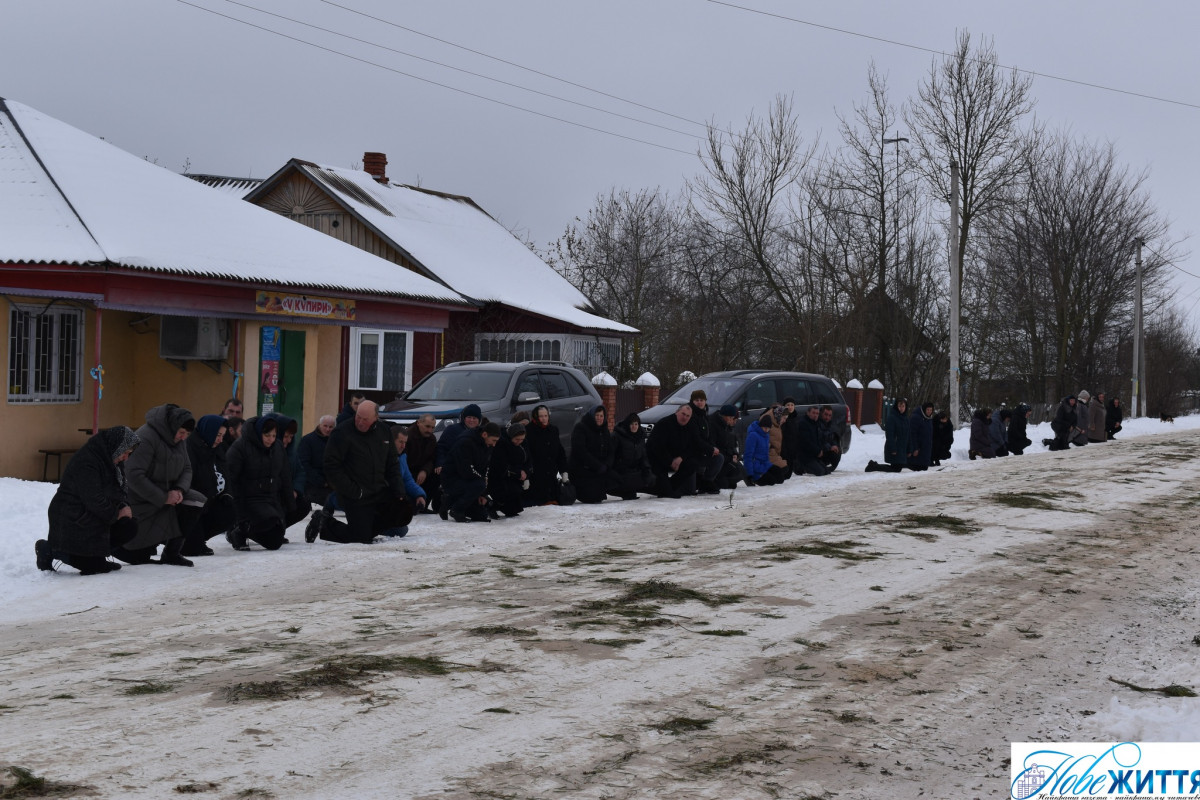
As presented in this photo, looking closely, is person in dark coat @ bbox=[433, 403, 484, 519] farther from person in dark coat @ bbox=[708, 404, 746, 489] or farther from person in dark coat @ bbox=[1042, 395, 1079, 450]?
person in dark coat @ bbox=[1042, 395, 1079, 450]

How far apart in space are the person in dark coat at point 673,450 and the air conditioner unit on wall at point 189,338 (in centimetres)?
726

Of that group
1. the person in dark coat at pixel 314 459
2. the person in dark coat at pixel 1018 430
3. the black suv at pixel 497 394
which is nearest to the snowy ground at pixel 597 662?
the person in dark coat at pixel 314 459

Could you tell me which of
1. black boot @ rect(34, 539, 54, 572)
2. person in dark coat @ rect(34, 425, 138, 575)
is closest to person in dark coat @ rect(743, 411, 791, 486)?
person in dark coat @ rect(34, 425, 138, 575)

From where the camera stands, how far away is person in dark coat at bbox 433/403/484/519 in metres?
13.7

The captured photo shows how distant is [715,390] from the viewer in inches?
842

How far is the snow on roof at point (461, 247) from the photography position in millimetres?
31703

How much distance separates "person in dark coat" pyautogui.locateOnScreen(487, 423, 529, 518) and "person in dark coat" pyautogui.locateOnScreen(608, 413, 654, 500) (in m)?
2.21

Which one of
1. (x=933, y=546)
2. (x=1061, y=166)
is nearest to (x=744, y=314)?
(x=1061, y=166)

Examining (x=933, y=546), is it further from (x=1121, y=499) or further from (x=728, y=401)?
(x=728, y=401)

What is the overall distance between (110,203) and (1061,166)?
156 ft

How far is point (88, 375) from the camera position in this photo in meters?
17.4

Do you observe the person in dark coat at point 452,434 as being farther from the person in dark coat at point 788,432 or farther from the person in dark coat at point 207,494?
the person in dark coat at point 788,432

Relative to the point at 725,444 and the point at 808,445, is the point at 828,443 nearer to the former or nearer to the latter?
the point at 808,445

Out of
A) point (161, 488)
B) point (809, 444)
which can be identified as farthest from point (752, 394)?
point (161, 488)
